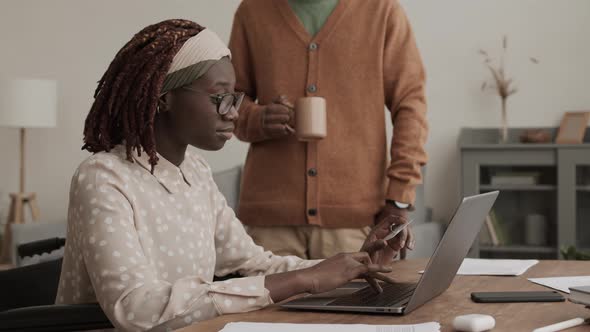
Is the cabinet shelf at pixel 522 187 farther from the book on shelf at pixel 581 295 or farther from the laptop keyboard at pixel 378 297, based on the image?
the book on shelf at pixel 581 295

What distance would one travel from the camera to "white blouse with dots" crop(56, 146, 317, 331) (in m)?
1.39

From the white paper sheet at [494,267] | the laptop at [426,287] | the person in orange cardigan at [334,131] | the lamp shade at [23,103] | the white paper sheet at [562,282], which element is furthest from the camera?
the lamp shade at [23,103]

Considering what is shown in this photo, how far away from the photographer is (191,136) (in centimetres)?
169

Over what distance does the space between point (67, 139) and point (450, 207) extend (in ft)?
8.85

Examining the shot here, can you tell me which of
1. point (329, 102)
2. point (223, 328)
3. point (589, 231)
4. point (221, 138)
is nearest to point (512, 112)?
point (589, 231)

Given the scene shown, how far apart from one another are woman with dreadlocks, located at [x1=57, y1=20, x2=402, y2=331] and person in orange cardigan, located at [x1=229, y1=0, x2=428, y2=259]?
0.48m

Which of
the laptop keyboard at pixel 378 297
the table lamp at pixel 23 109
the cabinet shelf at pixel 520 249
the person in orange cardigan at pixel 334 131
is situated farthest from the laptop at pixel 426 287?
the table lamp at pixel 23 109

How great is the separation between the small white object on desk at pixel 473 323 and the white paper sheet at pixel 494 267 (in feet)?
2.04

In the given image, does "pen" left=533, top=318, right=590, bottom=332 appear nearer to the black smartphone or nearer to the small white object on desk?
the small white object on desk

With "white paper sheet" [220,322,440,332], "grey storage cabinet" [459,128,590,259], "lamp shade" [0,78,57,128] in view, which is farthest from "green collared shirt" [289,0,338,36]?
"lamp shade" [0,78,57,128]

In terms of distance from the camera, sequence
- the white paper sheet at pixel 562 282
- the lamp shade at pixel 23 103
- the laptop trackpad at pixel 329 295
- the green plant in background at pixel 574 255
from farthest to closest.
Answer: the lamp shade at pixel 23 103 → the green plant in background at pixel 574 255 → the white paper sheet at pixel 562 282 → the laptop trackpad at pixel 329 295

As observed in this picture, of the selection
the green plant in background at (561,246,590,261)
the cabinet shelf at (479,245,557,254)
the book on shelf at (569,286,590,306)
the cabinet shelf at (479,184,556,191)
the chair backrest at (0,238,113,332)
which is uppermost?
the cabinet shelf at (479,184,556,191)

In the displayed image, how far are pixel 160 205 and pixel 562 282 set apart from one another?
0.82 m

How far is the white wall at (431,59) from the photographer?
5023 millimetres
